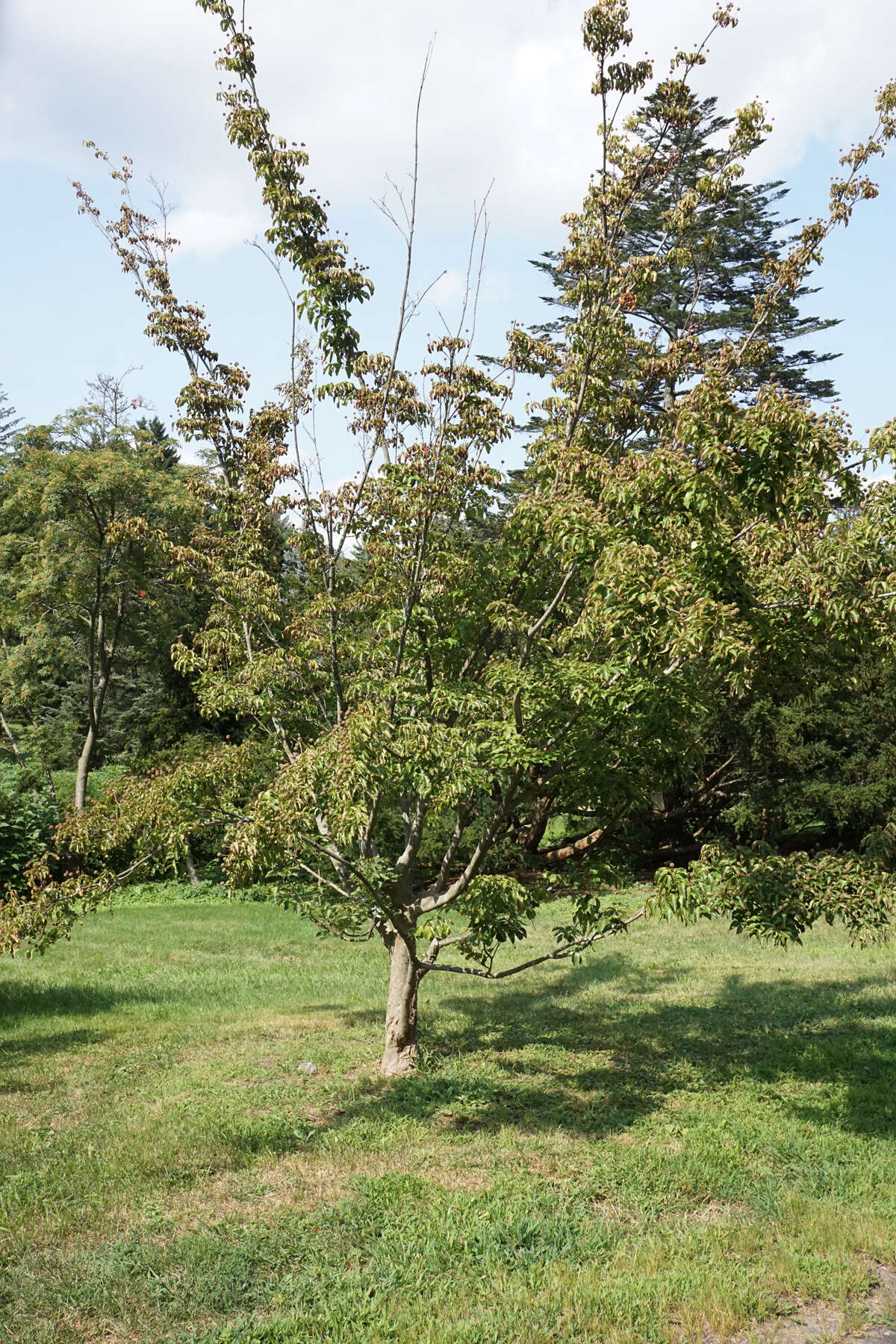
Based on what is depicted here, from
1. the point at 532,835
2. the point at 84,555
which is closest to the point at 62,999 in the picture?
the point at 532,835

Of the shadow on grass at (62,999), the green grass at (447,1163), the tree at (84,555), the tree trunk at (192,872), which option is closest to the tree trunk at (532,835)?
the green grass at (447,1163)

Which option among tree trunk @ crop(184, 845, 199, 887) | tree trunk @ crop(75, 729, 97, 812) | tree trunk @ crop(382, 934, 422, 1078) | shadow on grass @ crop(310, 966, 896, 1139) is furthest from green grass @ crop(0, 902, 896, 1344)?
tree trunk @ crop(75, 729, 97, 812)

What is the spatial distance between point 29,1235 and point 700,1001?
24.3 feet

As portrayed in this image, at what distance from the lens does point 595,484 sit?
21.9 ft

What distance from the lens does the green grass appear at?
4539mm

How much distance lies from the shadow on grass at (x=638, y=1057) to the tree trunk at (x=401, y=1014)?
184mm

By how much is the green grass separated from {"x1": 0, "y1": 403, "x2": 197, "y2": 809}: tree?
1198 cm

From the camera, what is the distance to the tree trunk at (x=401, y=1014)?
7.95 meters

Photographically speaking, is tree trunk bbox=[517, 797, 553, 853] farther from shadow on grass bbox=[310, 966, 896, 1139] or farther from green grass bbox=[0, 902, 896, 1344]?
green grass bbox=[0, 902, 896, 1344]

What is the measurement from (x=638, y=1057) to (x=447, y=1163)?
3.01 meters

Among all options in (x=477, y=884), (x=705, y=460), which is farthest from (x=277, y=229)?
(x=477, y=884)

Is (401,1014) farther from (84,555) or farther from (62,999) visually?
(84,555)

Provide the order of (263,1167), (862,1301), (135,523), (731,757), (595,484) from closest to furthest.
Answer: (862,1301) → (263,1167) → (595,484) → (135,523) → (731,757)

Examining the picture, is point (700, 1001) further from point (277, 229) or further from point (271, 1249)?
point (277, 229)
